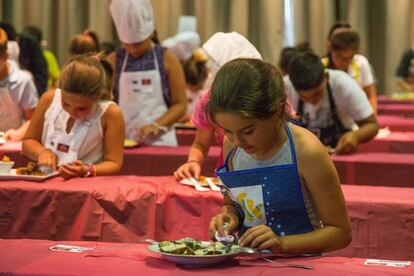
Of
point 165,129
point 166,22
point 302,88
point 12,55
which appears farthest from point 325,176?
point 166,22

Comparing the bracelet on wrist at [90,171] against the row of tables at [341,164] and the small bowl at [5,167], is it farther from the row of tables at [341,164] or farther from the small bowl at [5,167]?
the row of tables at [341,164]

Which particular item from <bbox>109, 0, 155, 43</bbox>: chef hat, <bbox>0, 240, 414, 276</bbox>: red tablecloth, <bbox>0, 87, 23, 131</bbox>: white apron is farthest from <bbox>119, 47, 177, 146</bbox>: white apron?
<bbox>0, 240, 414, 276</bbox>: red tablecloth

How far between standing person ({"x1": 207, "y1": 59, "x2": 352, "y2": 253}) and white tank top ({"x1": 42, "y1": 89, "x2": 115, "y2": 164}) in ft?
4.11

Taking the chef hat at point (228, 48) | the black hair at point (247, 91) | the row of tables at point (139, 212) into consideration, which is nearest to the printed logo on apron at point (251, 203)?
the black hair at point (247, 91)

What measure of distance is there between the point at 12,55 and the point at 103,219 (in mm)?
2818

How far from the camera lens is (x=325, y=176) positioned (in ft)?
6.46

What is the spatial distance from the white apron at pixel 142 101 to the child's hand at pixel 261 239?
2.52 meters

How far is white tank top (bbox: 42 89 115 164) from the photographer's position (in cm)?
333

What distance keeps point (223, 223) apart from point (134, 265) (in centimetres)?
32

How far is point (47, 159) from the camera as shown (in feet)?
10.8

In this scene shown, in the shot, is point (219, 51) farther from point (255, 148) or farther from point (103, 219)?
point (255, 148)

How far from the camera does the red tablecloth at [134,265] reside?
180cm

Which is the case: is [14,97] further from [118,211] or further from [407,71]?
[407,71]

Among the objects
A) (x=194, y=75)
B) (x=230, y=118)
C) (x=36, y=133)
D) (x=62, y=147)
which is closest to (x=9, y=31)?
(x=194, y=75)
